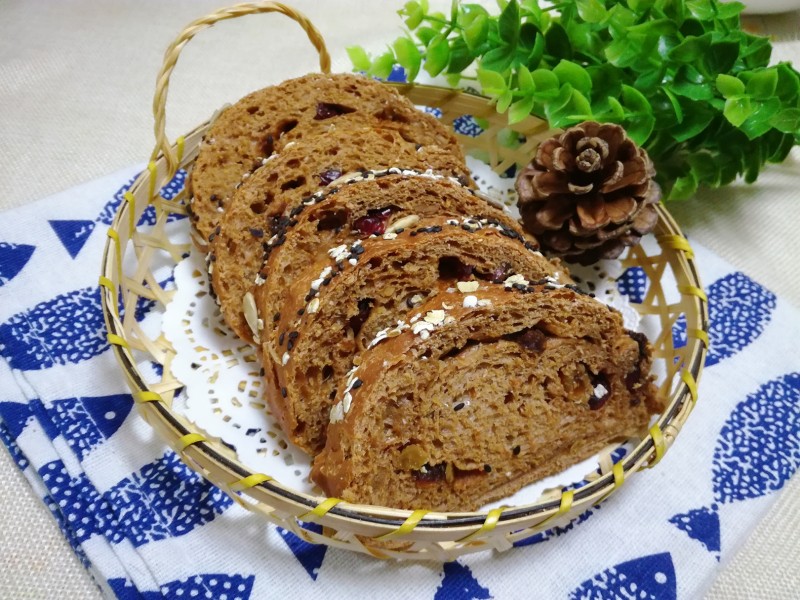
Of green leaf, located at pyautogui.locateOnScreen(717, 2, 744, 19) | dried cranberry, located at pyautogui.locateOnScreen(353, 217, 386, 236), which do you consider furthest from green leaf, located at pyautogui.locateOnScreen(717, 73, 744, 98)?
dried cranberry, located at pyautogui.locateOnScreen(353, 217, 386, 236)

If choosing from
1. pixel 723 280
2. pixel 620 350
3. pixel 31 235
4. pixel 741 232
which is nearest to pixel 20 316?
pixel 31 235

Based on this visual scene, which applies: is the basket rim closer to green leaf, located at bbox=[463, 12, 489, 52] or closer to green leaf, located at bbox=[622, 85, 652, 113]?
green leaf, located at bbox=[622, 85, 652, 113]

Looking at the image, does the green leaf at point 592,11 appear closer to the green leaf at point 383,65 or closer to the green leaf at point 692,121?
the green leaf at point 692,121

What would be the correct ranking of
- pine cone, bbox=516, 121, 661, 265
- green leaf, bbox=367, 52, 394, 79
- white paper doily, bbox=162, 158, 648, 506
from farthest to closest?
green leaf, bbox=367, 52, 394, 79 < pine cone, bbox=516, 121, 661, 265 < white paper doily, bbox=162, 158, 648, 506

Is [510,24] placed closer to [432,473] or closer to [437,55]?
[437,55]

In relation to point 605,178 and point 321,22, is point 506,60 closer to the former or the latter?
point 605,178
